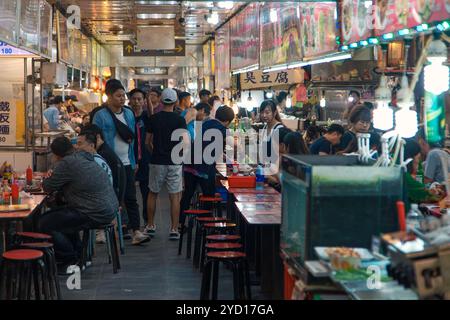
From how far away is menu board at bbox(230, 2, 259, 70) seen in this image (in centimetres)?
1468

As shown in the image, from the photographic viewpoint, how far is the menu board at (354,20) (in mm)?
7195

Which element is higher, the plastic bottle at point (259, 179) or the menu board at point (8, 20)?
the menu board at point (8, 20)

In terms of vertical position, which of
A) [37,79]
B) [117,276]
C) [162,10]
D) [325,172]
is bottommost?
[117,276]

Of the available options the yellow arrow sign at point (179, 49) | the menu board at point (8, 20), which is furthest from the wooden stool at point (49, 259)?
the yellow arrow sign at point (179, 49)

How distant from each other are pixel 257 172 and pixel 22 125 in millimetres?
4491

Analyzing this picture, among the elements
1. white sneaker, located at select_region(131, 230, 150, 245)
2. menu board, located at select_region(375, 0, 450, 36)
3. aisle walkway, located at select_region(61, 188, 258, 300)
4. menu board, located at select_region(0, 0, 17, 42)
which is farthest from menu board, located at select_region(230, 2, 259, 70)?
menu board, located at select_region(375, 0, 450, 36)

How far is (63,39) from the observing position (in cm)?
1583

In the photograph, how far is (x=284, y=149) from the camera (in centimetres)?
879

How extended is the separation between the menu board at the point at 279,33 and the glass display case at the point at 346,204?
18.4ft

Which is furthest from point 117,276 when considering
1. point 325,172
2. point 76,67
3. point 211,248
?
point 76,67

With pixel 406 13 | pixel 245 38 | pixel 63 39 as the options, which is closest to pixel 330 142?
pixel 406 13

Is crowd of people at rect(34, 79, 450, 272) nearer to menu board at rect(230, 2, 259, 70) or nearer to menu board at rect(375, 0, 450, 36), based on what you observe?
menu board at rect(375, 0, 450, 36)

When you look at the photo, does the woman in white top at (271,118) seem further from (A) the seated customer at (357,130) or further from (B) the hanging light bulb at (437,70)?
(B) the hanging light bulb at (437,70)

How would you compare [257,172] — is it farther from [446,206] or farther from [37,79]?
[37,79]
